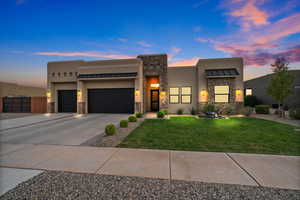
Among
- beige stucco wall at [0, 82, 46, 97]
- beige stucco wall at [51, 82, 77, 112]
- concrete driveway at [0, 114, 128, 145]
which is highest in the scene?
beige stucco wall at [0, 82, 46, 97]

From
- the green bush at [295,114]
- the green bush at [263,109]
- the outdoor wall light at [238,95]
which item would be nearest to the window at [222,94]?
the outdoor wall light at [238,95]

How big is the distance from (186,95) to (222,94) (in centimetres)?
363

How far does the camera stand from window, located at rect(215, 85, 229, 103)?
491 inches

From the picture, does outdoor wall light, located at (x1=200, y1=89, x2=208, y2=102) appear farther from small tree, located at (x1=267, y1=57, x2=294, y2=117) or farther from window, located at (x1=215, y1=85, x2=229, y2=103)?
small tree, located at (x1=267, y1=57, x2=294, y2=117)

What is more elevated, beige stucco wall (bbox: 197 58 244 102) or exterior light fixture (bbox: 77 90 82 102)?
beige stucco wall (bbox: 197 58 244 102)

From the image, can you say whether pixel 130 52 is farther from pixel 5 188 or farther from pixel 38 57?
pixel 5 188

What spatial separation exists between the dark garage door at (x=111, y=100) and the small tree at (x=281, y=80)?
45.7ft

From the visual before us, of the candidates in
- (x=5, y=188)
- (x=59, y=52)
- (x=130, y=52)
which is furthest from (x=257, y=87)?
(x=59, y=52)

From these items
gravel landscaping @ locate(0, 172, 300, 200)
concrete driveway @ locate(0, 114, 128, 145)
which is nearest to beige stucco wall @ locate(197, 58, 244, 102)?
concrete driveway @ locate(0, 114, 128, 145)

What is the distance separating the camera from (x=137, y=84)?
40.1ft

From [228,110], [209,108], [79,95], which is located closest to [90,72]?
[79,95]

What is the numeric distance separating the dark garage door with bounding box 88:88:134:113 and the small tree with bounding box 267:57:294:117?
13944mm

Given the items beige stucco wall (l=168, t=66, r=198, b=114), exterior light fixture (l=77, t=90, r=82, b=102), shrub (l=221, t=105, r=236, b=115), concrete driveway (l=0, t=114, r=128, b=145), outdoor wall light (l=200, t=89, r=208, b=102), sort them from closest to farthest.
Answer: concrete driveway (l=0, t=114, r=128, b=145)
shrub (l=221, t=105, r=236, b=115)
outdoor wall light (l=200, t=89, r=208, b=102)
exterior light fixture (l=77, t=90, r=82, b=102)
beige stucco wall (l=168, t=66, r=198, b=114)

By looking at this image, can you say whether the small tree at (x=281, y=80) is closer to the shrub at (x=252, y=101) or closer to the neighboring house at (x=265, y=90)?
the neighboring house at (x=265, y=90)
